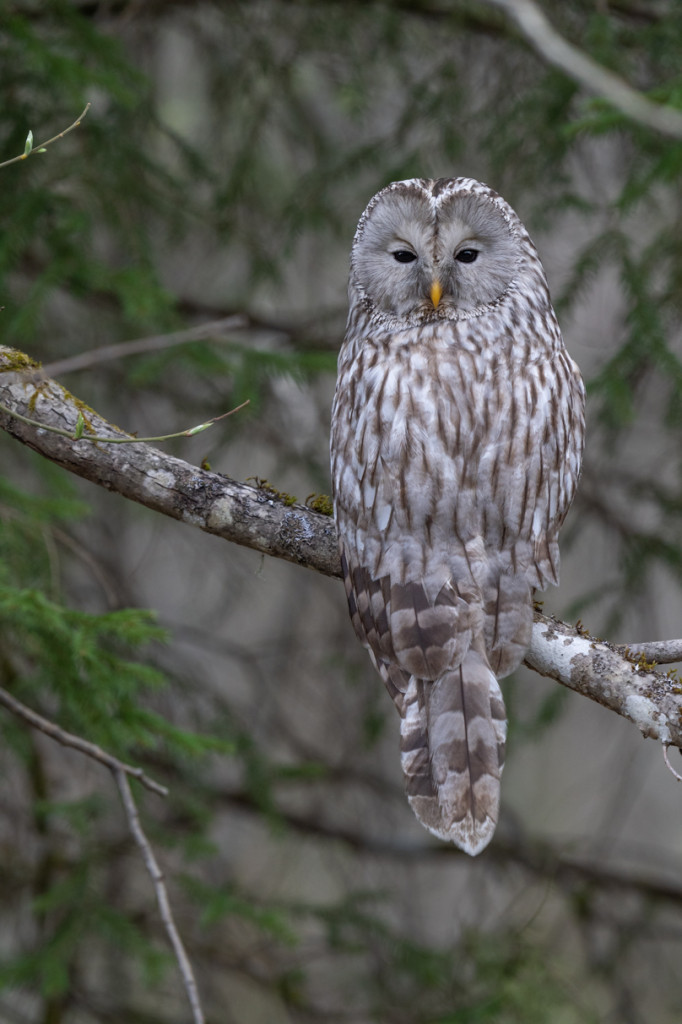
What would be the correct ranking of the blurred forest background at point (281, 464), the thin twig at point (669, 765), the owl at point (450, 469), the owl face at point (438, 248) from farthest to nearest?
the blurred forest background at point (281, 464)
the owl face at point (438, 248)
the owl at point (450, 469)
the thin twig at point (669, 765)

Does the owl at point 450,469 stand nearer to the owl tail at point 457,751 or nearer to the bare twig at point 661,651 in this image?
the owl tail at point 457,751

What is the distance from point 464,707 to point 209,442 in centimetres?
249

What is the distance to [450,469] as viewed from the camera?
2.87 meters

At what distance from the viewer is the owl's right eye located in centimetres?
318

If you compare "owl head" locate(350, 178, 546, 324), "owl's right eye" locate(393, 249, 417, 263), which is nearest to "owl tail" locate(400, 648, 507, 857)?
"owl head" locate(350, 178, 546, 324)

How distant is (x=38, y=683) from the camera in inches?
144

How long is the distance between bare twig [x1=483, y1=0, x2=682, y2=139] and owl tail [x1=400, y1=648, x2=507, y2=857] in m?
1.38

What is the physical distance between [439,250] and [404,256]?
0.47ft

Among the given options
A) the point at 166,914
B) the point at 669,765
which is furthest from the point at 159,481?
the point at 669,765

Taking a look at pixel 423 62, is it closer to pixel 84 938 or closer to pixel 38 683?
pixel 38 683

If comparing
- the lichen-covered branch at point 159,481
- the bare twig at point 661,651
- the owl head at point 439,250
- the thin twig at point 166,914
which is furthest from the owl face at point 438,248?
the thin twig at point 166,914

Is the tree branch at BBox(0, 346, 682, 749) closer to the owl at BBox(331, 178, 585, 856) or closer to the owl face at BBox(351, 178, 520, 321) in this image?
the owl at BBox(331, 178, 585, 856)

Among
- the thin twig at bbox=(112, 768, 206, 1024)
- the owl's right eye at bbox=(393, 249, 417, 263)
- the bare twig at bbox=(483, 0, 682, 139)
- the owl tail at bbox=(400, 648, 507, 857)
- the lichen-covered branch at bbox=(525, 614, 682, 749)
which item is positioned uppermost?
the bare twig at bbox=(483, 0, 682, 139)

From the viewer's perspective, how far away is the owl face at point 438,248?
3092mm
